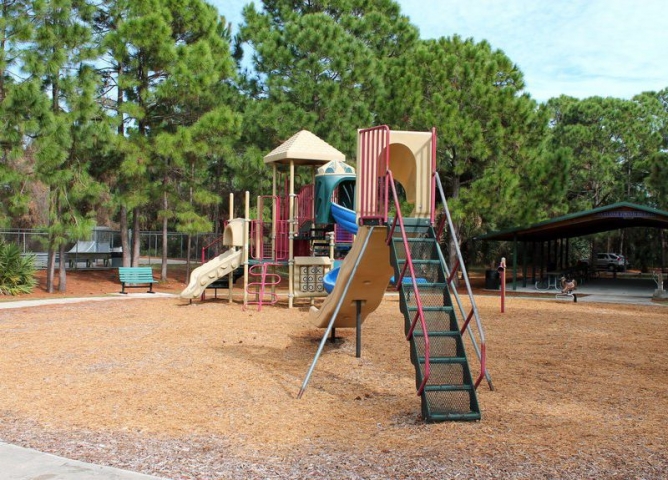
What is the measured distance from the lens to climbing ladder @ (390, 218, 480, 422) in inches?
250

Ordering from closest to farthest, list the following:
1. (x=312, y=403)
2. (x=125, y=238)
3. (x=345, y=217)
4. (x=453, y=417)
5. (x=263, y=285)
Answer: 1. (x=453, y=417)
2. (x=312, y=403)
3. (x=345, y=217)
4. (x=263, y=285)
5. (x=125, y=238)

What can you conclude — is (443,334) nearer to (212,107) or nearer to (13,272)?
(13,272)

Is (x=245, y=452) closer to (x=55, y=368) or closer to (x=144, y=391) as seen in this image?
(x=144, y=391)

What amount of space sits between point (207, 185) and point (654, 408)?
2993 cm

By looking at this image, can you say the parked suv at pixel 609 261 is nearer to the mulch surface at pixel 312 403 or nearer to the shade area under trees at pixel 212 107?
the shade area under trees at pixel 212 107

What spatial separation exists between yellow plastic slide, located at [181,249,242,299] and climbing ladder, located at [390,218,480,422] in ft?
29.8

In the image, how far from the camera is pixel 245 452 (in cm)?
538

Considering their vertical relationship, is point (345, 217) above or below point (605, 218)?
below

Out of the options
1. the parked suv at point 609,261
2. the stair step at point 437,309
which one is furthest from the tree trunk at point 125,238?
the parked suv at point 609,261

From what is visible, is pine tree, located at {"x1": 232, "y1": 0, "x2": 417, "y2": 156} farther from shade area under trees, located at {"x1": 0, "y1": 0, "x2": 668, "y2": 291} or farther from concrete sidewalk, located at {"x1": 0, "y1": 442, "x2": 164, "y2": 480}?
concrete sidewalk, located at {"x1": 0, "y1": 442, "x2": 164, "y2": 480}

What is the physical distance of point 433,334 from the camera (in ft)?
22.2

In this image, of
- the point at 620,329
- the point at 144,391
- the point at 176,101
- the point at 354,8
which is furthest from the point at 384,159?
the point at 354,8

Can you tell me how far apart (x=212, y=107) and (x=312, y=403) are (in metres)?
21.2

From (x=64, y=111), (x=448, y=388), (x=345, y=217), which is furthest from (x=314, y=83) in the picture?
(x=448, y=388)
